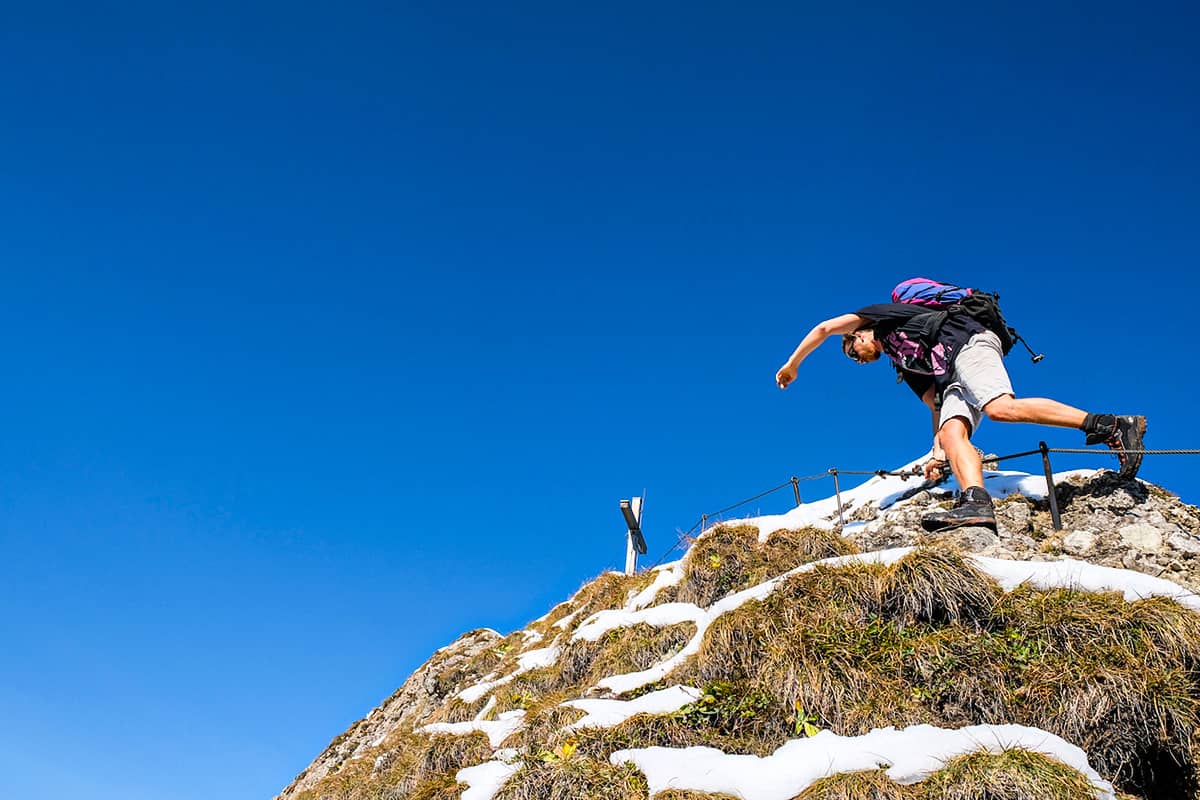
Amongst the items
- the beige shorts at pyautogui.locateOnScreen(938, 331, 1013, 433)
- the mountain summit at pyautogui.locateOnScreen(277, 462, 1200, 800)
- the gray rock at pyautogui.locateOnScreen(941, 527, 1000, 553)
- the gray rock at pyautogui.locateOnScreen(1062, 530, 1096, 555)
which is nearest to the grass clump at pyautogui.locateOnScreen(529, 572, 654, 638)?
the mountain summit at pyautogui.locateOnScreen(277, 462, 1200, 800)

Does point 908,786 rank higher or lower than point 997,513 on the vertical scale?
lower

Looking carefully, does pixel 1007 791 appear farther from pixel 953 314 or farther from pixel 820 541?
pixel 953 314

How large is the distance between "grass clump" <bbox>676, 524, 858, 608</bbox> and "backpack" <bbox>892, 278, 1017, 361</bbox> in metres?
2.47

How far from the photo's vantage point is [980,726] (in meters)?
5.12

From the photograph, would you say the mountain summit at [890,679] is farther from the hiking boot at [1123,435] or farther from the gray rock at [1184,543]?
the hiking boot at [1123,435]

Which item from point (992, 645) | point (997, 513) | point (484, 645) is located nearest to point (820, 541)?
point (997, 513)

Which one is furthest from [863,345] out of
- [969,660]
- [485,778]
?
[485,778]

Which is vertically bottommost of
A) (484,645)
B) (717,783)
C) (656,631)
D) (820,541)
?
(717,783)

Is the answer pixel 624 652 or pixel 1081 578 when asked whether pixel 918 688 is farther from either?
pixel 624 652

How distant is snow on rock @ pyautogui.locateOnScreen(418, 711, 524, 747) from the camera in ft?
23.8

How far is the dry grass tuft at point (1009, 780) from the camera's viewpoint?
14.7ft

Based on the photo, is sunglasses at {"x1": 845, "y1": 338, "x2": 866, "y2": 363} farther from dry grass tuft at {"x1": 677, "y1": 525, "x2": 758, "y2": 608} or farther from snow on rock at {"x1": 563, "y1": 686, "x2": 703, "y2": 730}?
snow on rock at {"x1": 563, "y1": 686, "x2": 703, "y2": 730}

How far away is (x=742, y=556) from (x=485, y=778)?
3511 millimetres

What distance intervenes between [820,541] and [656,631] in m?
1.91
